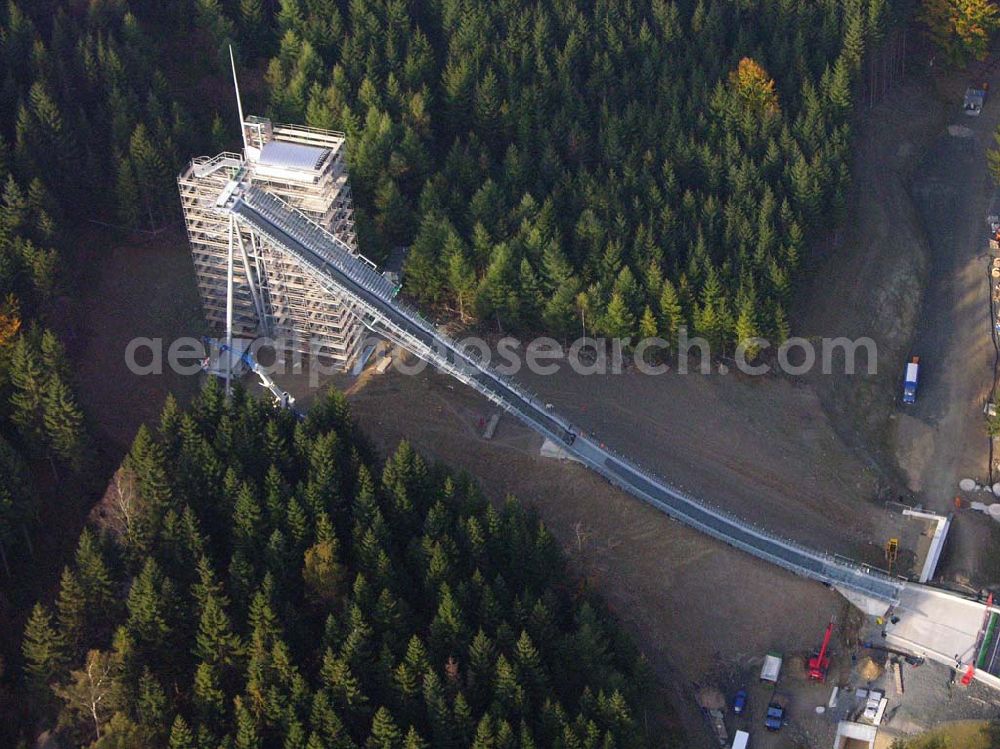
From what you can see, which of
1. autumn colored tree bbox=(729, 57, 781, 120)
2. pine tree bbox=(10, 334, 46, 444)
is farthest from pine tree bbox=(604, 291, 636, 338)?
pine tree bbox=(10, 334, 46, 444)

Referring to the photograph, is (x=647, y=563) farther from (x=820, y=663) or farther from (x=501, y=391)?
(x=501, y=391)

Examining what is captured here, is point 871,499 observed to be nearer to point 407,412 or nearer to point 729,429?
point 729,429

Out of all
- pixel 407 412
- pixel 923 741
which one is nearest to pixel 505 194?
pixel 407 412

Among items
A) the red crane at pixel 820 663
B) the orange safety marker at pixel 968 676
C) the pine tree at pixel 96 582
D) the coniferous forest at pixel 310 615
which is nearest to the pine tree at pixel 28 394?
the coniferous forest at pixel 310 615

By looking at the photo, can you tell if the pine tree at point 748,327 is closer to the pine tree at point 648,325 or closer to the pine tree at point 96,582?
the pine tree at point 648,325

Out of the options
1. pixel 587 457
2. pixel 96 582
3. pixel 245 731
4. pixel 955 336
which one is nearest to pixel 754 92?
pixel 955 336

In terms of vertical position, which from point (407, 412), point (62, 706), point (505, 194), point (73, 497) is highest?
point (505, 194)
